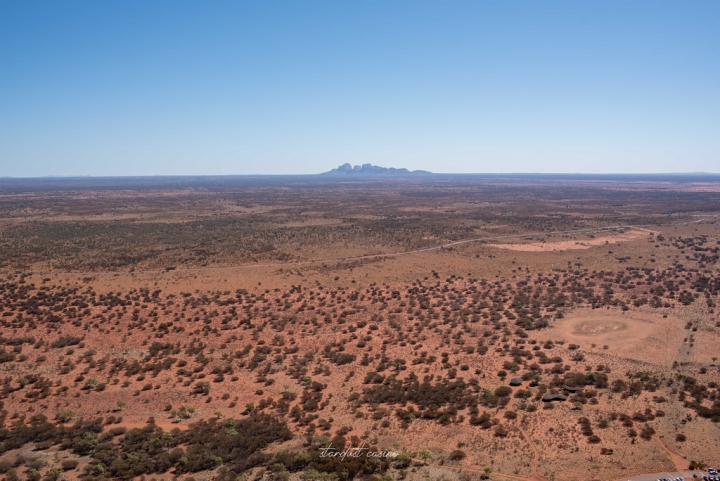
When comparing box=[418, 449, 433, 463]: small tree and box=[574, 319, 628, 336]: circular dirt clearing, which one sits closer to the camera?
box=[418, 449, 433, 463]: small tree

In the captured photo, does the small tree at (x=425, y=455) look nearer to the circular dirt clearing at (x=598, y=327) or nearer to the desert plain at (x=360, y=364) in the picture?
the desert plain at (x=360, y=364)

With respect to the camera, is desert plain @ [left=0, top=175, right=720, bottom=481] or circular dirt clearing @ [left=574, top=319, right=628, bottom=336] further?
circular dirt clearing @ [left=574, top=319, right=628, bottom=336]

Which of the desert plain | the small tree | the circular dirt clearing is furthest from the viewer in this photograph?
the circular dirt clearing

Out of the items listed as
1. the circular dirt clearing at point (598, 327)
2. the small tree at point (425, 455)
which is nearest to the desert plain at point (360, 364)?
the small tree at point (425, 455)

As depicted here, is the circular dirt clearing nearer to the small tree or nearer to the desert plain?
the desert plain

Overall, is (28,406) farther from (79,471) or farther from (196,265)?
(196,265)

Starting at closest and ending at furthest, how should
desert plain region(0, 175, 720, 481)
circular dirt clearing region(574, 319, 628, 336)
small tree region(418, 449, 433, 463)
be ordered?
1. small tree region(418, 449, 433, 463)
2. desert plain region(0, 175, 720, 481)
3. circular dirt clearing region(574, 319, 628, 336)

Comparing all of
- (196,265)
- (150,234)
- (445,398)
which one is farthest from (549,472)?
(150,234)

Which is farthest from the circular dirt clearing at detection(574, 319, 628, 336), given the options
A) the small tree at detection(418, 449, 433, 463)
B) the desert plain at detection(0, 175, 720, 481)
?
the small tree at detection(418, 449, 433, 463)

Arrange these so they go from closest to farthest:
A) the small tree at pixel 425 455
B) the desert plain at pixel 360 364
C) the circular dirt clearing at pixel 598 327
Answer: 1. the small tree at pixel 425 455
2. the desert plain at pixel 360 364
3. the circular dirt clearing at pixel 598 327

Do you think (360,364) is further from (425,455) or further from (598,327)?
(598,327)

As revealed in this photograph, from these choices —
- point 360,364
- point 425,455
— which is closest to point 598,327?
point 360,364
